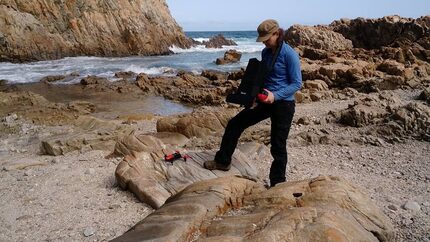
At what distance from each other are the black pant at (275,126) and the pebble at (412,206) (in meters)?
1.46

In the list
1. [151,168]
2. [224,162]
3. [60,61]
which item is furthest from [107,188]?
[60,61]

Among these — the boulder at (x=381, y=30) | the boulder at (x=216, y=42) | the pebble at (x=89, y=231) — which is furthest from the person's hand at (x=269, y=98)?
the boulder at (x=216, y=42)

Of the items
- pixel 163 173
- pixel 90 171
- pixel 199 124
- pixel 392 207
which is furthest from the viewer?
pixel 199 124

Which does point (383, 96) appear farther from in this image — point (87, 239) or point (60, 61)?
point (60, 61)

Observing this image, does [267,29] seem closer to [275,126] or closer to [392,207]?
[275,126]

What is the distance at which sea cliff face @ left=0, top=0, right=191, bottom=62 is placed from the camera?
33812 millimetres

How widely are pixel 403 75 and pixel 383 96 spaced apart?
5.33 m

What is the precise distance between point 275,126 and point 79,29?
37.1 m

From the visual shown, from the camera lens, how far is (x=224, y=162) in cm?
578

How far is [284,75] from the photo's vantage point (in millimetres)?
4902

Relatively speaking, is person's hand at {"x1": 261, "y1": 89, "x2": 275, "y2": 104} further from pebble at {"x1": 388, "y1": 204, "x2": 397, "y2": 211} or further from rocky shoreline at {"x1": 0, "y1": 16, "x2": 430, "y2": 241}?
pebble at {"x1": 388, "y1": 204, "x2": 397, "y2": 211}

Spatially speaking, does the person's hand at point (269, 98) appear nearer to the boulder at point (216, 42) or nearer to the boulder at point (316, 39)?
the boulder at point (316, 39)

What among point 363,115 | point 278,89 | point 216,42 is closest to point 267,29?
point 278,89

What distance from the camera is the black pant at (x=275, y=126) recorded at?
16.2 feet
